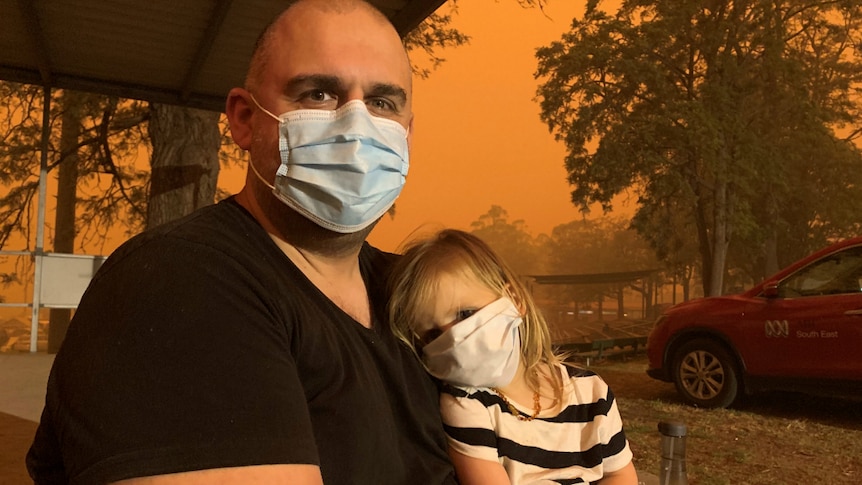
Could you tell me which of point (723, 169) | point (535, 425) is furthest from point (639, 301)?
point (535, 425)

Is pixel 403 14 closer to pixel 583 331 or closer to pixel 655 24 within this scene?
pixel 583 331

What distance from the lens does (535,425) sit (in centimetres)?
167

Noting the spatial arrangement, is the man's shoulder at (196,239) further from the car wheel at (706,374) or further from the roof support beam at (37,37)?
the car wheel at (706,374)

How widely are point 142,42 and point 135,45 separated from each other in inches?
4.4

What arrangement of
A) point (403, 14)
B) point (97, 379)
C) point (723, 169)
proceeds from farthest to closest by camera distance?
point (723, 169)
point (403, 14)
point (97, 379)

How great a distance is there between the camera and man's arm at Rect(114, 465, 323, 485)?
80 centimetres

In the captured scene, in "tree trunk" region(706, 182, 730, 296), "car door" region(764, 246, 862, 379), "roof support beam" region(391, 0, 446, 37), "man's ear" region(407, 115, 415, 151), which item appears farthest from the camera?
"tree trunk" region(706, 182, 730, 296)

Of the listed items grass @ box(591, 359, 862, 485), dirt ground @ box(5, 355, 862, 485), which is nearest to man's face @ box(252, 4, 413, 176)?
dirt ground @ box(5, 355, 862, 485)

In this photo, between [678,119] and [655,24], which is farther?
[655,24]

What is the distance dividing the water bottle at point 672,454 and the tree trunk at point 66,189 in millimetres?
9542

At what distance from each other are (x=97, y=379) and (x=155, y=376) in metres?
0.07

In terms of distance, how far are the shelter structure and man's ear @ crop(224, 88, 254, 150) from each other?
9.86 feet

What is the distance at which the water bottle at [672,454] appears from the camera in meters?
2.17

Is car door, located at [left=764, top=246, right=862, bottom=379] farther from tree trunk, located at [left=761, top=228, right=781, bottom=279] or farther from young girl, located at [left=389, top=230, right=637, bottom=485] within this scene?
tree trunk, located at [left=761, top=228, right=781, bottom=279]
